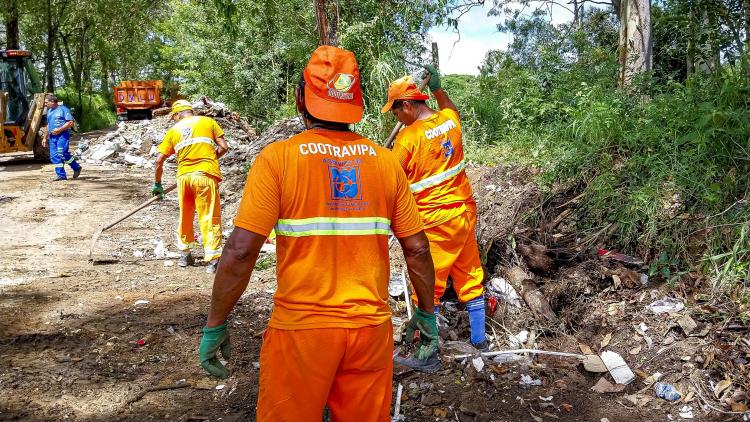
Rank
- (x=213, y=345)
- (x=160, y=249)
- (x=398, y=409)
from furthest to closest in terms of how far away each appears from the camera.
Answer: (x=160, y=249), (x=398, y=409), (x=213, y=345)

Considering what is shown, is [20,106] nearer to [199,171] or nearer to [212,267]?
[199,171]

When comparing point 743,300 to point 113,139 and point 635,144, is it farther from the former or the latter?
point 113,139

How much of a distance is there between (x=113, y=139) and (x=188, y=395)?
50.1ft

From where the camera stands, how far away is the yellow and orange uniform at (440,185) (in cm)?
398

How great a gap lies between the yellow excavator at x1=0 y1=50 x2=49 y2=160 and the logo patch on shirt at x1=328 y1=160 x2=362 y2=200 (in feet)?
46.9

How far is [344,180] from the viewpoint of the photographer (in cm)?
194

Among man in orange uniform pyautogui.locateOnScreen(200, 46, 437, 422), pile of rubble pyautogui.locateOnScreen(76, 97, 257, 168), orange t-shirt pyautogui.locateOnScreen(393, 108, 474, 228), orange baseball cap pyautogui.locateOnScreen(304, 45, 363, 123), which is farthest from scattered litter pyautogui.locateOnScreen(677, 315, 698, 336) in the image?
pile of rubble pyautogui.locateOnScreen(76, 97, 257, 168)

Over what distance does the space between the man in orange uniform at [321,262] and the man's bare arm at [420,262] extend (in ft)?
0.53

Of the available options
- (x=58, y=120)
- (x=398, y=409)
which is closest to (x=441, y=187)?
(x=398, y=409)

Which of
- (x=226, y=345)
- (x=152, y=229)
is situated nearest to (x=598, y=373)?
(x=226, y=345)

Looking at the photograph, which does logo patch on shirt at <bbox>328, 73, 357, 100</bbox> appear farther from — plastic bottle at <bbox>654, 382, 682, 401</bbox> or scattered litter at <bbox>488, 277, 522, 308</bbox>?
scattered litter at <bbox>488, 277, 522, 308</bbox>

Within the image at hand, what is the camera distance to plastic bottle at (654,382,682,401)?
139 inches

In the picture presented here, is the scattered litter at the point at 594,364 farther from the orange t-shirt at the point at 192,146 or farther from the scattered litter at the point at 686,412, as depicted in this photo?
the orange t-shirt at the point at 192,146

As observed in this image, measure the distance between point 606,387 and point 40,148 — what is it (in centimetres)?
1529
